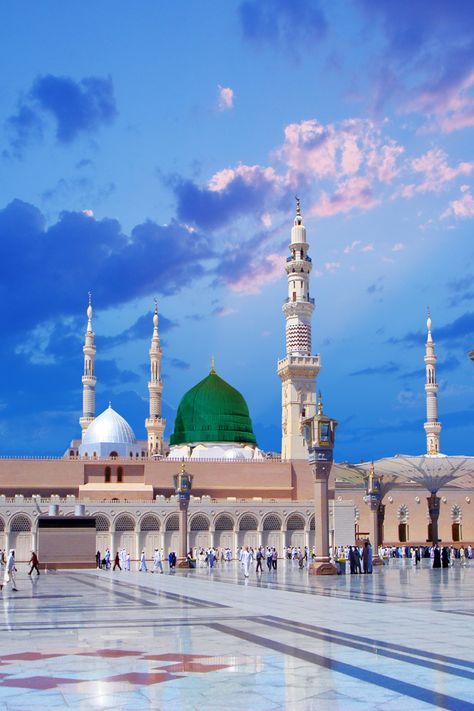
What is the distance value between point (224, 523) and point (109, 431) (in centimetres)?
1105

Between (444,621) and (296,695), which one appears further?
(444,621)

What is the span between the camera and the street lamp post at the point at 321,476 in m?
24.3

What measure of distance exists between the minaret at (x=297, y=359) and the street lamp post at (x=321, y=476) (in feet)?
96.8

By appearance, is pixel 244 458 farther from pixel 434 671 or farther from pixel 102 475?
pixel 434 671

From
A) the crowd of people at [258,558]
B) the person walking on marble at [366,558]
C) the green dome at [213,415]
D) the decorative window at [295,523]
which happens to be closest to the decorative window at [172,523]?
the crowd of people at [258,558]

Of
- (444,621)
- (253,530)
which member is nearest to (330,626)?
(444,621)

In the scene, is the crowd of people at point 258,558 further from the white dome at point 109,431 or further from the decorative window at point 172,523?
→ the white dome at point 109,431

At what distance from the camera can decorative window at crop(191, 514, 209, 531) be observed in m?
49.5

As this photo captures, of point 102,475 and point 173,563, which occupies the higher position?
point 102,475

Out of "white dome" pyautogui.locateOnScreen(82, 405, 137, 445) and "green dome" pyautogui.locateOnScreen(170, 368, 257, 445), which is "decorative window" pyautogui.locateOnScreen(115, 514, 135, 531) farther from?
"green dome" pyautogui.locateOnScreen(170, 368, 257, 445)

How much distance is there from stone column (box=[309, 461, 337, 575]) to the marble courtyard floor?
9508 mm

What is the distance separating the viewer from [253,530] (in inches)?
1975

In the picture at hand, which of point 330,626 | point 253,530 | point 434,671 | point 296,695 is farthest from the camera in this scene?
point 253,530

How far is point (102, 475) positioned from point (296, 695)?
47.6 m
